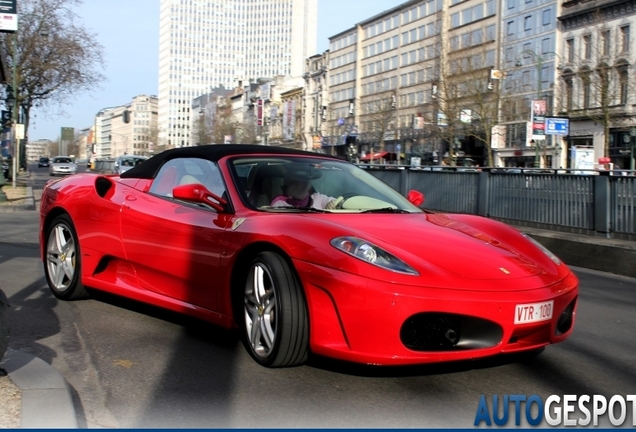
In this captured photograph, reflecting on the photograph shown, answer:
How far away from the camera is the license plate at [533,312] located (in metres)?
3.67

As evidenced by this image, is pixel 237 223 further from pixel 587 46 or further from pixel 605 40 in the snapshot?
pixel 587 46

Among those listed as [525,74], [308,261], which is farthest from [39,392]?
[525,74]

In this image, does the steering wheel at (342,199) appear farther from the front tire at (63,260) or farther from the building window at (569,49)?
the building window at (569,49)

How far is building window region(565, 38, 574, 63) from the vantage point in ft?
184

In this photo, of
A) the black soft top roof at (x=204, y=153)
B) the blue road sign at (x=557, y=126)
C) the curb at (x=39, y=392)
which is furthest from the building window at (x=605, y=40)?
the curb at (x=39, y=392)

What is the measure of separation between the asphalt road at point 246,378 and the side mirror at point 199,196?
2.96 feet

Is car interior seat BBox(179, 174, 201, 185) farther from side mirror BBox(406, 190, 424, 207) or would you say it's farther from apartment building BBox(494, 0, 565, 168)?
apartment building BBox(494, 0, 565, 168)

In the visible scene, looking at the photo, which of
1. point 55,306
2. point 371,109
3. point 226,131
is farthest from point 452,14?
point 55,306

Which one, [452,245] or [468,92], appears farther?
[468,92]

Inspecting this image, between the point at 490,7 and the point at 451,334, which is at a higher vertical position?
the point at 490,7

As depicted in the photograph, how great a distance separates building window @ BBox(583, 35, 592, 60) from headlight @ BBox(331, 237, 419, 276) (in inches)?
2057

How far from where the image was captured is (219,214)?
455 centimetres

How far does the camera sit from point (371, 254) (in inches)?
147

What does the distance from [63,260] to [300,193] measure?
2.31 m
